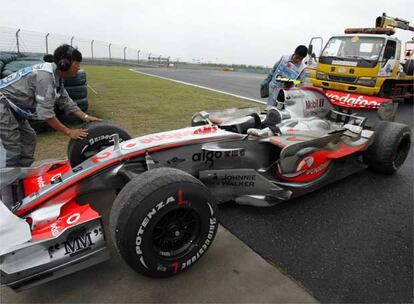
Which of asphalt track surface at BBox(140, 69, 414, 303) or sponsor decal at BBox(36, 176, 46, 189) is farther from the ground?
sponsor decal at BBox(36, 176, 46, 189)

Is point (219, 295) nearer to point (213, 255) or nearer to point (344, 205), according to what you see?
point (213, 255)

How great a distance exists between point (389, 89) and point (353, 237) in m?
9.81

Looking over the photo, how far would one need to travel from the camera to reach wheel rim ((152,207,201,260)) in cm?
210

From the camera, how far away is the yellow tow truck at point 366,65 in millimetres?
9680

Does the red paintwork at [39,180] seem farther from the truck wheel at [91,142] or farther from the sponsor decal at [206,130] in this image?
the sponsor decal at [206,130]

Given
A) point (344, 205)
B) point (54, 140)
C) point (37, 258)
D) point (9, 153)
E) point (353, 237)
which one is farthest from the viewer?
point (54, 140)

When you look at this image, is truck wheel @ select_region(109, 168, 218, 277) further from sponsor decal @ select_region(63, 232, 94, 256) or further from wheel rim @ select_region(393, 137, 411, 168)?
wheel rim @ select_region(393, 137, 411, 168)

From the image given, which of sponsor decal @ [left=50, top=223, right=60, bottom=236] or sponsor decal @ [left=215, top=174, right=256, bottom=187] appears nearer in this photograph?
sponsor decal @ [left=50, top=223, right=60, bottom=236]

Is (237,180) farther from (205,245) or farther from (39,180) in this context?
(39,180)

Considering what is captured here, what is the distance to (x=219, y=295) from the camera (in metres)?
2.00

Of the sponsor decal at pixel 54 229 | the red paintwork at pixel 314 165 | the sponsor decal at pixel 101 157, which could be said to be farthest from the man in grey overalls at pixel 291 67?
the sponsor decal at pixel 54 229

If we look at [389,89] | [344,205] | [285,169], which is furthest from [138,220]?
[389,89]

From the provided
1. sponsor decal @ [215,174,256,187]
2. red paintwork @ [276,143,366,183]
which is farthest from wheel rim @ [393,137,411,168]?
sponsor decal @ [215,174,256,187]

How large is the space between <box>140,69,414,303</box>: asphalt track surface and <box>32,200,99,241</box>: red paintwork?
1.31 m
